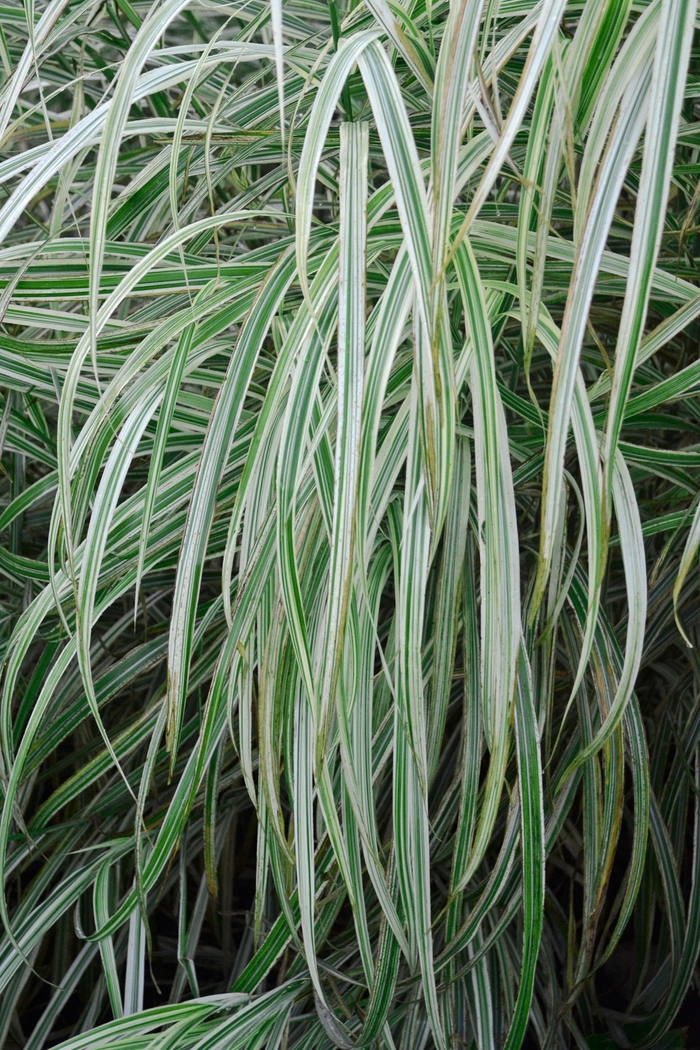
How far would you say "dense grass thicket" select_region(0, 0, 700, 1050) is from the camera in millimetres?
437

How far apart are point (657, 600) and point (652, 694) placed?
23cm

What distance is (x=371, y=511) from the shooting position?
1.79ft

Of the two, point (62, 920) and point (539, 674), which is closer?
point (539, 674)

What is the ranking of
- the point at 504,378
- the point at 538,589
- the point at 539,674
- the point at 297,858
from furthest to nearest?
the point at 504,378
the point at 539,674
the point at 297,858
the point at 538,589

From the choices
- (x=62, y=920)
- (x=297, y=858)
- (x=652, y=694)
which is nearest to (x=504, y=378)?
(x=652, y=694)

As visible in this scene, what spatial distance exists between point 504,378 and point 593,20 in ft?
1.19

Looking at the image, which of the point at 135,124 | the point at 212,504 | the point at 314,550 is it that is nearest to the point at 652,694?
the point at 314,550

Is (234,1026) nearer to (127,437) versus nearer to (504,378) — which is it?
(127,437)

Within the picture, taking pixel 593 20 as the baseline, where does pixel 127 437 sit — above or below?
below

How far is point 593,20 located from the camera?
0.47 m

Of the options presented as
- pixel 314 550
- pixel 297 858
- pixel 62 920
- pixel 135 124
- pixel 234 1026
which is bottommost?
pixel 62 920

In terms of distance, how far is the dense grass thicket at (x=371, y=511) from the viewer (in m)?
0.44

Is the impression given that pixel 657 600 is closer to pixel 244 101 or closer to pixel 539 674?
pixel 539 674

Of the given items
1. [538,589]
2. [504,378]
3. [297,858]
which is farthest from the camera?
[504,378]
